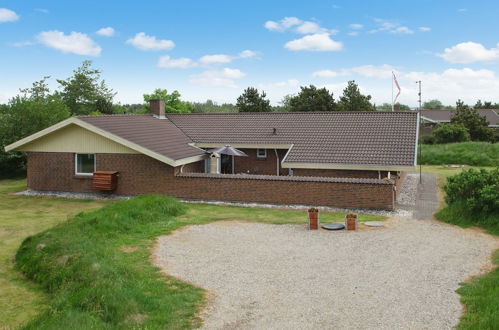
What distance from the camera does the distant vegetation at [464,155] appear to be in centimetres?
3444

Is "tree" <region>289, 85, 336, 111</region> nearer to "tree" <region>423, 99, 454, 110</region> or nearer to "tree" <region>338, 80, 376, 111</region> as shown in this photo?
"tree" <region>338, 80, 376, 111</region>

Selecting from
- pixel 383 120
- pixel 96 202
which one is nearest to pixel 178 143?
pixel 96 202

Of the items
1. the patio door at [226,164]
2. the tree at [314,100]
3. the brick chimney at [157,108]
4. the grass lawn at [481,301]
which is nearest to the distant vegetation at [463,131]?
the tree at [314,100]

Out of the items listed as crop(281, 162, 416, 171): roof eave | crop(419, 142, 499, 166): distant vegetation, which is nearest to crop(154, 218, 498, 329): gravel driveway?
crop(281, 162, 416, 171): roof eave

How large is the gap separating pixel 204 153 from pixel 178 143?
1390 millimetres

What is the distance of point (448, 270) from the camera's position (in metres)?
9.63

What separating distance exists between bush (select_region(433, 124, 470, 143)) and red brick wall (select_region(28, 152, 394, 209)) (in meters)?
30.9

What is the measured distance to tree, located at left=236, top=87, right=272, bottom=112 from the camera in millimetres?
52594

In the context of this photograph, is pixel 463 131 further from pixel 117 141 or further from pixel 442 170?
pixel 117 141

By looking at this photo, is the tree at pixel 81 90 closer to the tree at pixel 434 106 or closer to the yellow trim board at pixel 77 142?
the yellow trim board at pixel 77 142

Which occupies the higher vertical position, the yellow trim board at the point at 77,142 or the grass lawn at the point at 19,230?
the yellow trim board at the point at 77,142

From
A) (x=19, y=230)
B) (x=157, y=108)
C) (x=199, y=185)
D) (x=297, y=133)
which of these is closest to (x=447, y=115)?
(x=297, y=133)

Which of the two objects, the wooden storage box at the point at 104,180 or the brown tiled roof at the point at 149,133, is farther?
the brown tiled roof at the point at 149,133

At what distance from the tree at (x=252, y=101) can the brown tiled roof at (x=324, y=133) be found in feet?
81.9
